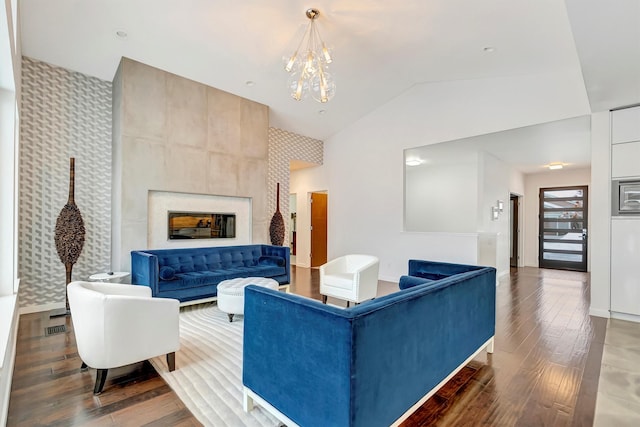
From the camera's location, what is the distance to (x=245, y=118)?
5.46 m

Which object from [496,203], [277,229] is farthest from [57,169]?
[496,203]

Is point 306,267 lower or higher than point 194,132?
lower

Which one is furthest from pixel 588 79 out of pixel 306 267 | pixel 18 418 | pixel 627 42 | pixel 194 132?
pixel 306 267

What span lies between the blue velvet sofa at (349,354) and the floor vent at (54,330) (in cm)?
271

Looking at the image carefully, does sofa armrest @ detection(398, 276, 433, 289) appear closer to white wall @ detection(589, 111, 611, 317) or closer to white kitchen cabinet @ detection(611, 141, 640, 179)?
white wall @ detection(589, 111, 611, 317)

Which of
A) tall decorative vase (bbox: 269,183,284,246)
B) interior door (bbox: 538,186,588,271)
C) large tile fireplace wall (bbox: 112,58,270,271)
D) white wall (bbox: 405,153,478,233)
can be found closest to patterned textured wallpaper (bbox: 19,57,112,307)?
large tile fireplace wall (bbox: 112,58,270,271)

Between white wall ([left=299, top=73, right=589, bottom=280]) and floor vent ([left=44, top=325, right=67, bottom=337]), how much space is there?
5082 mm

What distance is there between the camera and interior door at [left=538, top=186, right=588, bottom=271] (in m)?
8.11

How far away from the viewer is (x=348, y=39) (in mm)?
4102

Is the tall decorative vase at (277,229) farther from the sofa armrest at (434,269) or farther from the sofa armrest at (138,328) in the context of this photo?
the sofa armrest at (138,328)

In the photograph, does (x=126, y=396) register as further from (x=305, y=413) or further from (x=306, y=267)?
(x=306, y=267)

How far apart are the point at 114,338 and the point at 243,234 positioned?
11.2ft

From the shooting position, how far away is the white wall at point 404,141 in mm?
4602

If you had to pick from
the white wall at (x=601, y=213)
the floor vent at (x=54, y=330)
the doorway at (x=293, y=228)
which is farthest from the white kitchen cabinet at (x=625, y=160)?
the floor vent at (x=54, y=330)
